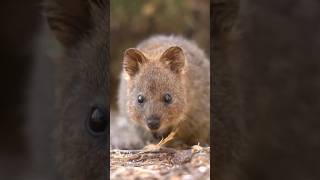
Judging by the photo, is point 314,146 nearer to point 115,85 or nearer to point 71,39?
point 71,39

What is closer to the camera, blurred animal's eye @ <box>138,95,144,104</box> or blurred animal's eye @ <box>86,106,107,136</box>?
blurred animal's eye @ <box>86,106,107,136</box>

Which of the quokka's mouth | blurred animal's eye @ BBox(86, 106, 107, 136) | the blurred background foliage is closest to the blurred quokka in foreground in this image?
blurred animal's eye @ BBox(86, 106, 107, 136)

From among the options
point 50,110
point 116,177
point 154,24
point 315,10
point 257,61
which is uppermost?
point 154,24

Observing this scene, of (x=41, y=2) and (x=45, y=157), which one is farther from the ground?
(x=41, y=2)

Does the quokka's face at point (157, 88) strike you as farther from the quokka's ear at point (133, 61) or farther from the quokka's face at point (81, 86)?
the quokka's face at point (81, 86)

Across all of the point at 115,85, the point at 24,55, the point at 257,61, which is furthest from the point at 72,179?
the point at 115,85

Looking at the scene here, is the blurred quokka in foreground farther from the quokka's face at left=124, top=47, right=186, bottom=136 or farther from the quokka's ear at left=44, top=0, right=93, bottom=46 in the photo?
the quokka's face at left=124, top=47, right=186, bottom=136

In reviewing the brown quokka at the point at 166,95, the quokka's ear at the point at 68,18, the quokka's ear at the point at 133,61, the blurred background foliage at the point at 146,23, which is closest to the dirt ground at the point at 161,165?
the brown quokka at the point at 166,95
